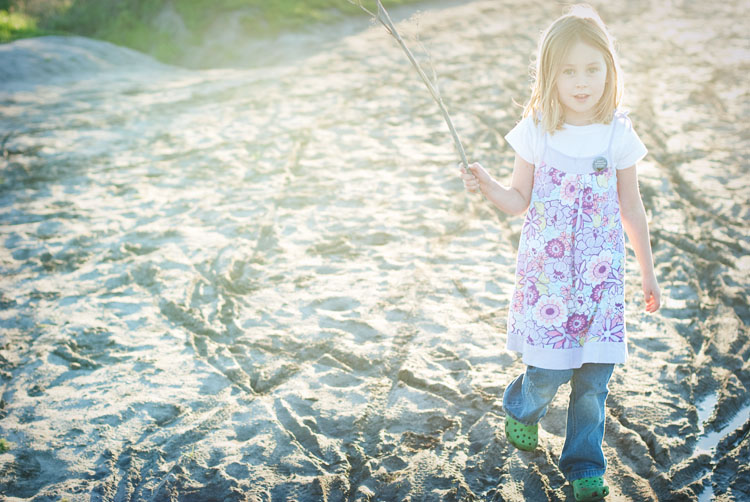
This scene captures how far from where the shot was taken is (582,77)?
203cm

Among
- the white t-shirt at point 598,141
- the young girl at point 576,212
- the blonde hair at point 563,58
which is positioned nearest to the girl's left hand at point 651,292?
the young girl at point 576,212

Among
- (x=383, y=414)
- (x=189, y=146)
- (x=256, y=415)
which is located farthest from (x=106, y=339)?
(x=189, y=146)

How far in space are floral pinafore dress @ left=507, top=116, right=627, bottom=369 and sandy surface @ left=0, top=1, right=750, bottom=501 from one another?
561 mm

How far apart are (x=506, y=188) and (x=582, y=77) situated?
0.40 m

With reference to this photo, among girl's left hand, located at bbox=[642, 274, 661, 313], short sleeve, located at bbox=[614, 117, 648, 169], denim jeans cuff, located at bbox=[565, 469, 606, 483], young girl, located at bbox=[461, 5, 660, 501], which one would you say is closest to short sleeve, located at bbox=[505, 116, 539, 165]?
young girl, located at bbox=[461, 5, 660, 501]

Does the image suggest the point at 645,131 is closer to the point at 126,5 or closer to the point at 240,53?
the point at 240,53

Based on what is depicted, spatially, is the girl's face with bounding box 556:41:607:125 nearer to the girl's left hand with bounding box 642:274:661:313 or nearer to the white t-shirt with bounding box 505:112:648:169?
the white t-shirt with bounding box 505:112:648:169

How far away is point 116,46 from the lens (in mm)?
9266

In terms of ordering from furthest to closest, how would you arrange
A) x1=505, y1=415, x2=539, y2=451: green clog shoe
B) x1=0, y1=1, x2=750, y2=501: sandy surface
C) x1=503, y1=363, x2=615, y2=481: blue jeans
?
x1=0, y1=1, x2=750, y2=501: sandy surface → x1=505, y1=415, x2=539, y2=451: green clog shoe → x1=503, y1=363, x2=615, y2=481: blue jeans

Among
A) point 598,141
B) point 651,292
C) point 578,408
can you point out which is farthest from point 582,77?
point 578,408

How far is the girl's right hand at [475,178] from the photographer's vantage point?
6.93 feet

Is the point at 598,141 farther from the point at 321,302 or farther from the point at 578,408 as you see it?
the point at 321,302

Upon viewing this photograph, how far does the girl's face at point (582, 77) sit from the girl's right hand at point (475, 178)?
329 millimetres

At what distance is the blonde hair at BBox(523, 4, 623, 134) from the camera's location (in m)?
2.02
